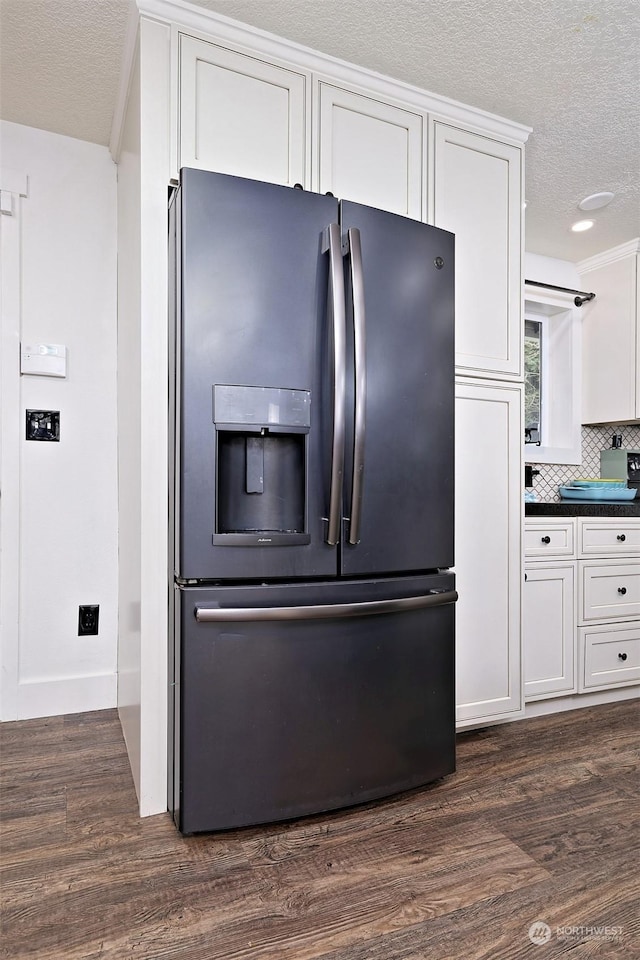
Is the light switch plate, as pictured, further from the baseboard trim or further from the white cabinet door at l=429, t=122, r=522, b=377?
the white cabinet door at l=429, t=122, r=522, b=377

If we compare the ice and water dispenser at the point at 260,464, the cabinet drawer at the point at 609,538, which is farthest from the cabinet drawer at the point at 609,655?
the ice and water dispenser at the point at 260,464

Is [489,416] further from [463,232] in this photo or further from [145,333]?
[145,333]

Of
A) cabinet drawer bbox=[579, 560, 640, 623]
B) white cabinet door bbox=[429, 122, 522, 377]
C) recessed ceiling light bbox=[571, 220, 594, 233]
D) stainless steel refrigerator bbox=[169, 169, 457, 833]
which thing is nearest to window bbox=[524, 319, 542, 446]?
recessed ceiling light bbox=[571, 220, 594, 233]

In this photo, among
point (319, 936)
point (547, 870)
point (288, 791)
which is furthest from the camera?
point (288, 791)

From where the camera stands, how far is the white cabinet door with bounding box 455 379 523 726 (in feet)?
7.26

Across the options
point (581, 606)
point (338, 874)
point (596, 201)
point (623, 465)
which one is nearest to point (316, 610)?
point (338, 874)

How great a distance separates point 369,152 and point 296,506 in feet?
4.13

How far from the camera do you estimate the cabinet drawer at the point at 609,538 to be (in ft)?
9.00

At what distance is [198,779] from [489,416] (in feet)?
5.18

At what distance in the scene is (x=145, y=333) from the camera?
1730 mm

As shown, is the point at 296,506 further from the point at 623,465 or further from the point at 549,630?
the point at 623,465

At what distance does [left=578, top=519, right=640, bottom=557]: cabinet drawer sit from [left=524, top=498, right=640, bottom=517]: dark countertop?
1.4 inches

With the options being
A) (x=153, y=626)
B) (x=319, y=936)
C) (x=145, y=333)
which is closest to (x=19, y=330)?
(x=145, y=333)

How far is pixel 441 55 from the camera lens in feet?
6.45
